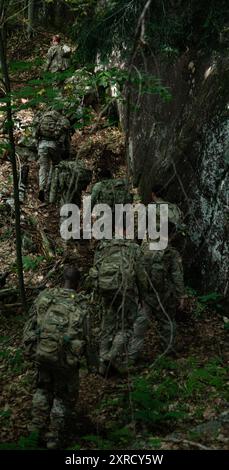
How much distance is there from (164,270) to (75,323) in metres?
2.17

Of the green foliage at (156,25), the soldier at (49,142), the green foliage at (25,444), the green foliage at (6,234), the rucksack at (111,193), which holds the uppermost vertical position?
the green foliage at (156,25)

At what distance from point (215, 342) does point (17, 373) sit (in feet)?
9.84

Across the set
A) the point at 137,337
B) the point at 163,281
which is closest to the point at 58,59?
the point at 163,281

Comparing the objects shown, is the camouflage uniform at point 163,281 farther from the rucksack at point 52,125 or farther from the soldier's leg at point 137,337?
the rucksack at point 52,125

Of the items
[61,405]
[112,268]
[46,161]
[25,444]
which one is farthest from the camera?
[46,161]

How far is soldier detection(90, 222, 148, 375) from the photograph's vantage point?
21.5 feet

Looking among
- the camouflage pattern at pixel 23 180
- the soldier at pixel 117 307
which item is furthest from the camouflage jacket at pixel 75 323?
the camouflage pattern at pixel 23 180

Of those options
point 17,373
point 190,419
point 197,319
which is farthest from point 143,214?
point 190,419

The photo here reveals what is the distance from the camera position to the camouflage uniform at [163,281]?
7.21 meters

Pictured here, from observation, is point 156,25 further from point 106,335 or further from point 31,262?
point 106,335

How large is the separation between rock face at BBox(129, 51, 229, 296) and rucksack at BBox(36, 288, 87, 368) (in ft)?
10.5

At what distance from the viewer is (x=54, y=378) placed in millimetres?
5535

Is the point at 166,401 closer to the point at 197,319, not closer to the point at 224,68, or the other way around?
the point at 197,319

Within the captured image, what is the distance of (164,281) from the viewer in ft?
23.9
